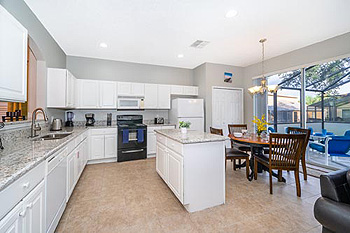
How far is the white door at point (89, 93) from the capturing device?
4098mm

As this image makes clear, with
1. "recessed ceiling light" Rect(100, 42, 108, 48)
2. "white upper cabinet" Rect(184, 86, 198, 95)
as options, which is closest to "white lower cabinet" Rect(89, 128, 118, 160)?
"recessed ceiling light" Rect(100, 42, 108, 48)

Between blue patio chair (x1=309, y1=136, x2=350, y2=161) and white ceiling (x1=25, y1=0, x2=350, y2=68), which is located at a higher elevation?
white ceiling (x1=25, y1=0, x2=350, y2=68)

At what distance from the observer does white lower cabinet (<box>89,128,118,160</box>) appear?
3855 mm

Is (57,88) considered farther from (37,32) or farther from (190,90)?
(190,90)

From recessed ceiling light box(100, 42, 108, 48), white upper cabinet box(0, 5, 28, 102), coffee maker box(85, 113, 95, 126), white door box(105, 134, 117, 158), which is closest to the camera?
white upper cabinet box(0, 5, 28, 102)

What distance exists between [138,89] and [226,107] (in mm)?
2839

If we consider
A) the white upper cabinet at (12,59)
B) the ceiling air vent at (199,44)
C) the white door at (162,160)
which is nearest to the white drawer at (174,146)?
the white door at (162,160)

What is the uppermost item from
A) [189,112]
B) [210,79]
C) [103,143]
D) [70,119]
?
[210,79]

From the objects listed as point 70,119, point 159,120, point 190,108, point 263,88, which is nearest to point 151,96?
point 159,120

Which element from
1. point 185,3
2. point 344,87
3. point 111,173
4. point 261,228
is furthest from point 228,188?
point 344,87

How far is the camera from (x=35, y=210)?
119 centimetres

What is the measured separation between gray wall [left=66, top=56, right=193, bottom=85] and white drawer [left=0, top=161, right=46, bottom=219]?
3787 mm

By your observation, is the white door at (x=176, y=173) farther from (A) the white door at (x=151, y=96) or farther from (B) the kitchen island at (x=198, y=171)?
(A) the white door at (x=151, y=96)

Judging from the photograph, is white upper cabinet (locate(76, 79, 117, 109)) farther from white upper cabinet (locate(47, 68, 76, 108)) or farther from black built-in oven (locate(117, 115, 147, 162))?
white upper cabinet (locate(47, 68, 76, 108))
